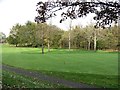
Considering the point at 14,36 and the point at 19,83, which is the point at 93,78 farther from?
the point at 14,36

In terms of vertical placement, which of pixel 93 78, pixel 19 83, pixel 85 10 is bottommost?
pixel 93 78

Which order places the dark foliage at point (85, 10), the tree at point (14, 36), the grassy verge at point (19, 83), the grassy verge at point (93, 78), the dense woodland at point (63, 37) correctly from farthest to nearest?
the tree at point (14, 36) → the dense woodland at point (63, 37) → the grassy verge at point (93, 78) → the grassy verge at point (19, 83) → the dark foliage at point (85, 10)

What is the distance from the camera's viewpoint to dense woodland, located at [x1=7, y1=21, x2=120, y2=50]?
1550 inches

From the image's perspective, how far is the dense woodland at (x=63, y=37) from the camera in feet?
129

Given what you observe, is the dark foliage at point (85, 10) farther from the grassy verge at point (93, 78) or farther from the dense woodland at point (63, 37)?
the dense woodland at point (63, 37)

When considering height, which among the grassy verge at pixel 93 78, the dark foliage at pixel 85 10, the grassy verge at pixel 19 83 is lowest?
the grassy verge at pixel 93 78

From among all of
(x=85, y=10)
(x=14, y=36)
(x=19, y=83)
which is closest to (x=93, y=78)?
(x=19, y=83)

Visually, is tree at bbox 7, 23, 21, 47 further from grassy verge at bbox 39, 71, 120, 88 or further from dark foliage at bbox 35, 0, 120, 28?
dark foliage at bbox 35, 0, 120, 28

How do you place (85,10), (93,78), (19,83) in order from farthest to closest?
1. (93,78)
2. (19,83)
3. (85,10)

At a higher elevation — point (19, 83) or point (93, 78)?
point (19, 83)

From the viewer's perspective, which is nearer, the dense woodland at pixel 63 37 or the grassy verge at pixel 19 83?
the grassy verge at pixel 19 83

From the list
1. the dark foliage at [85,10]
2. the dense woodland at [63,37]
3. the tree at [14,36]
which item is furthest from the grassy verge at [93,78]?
the tree at [14,36]

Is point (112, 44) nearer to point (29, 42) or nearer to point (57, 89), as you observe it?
point (29, 42)

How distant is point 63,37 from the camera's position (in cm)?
4484
